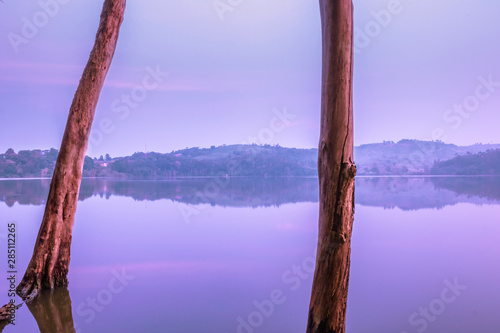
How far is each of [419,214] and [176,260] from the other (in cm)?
601

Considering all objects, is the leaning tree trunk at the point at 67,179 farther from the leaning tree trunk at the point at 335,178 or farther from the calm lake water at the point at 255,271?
the leaning tree trunk at the point at 335,178

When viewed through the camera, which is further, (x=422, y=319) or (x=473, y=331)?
(x=422, y=319)

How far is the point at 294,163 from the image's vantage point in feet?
98.6

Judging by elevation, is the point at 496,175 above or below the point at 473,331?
above

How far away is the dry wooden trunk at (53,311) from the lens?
2.88 meters

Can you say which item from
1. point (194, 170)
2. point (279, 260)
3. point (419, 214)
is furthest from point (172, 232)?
point (194, 170)

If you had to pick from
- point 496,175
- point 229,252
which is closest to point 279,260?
point 229,252

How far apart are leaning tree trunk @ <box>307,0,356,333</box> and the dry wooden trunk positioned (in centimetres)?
172

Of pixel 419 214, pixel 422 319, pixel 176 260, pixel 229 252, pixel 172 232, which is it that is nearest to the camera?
pixel 422 319

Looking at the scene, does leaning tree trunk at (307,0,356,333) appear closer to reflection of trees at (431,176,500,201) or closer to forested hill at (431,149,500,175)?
reflection of trees at (431,176,500,201)

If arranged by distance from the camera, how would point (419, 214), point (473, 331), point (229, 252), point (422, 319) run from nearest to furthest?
point (473, 331)
point (422, 319)
point (229, 252)
point (419, 214)

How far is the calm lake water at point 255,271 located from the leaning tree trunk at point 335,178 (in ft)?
1.78

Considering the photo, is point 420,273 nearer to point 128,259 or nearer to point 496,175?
point 128,259

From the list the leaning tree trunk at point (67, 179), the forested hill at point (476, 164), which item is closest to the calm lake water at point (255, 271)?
the leaning tree trunk at point (67, 179)
